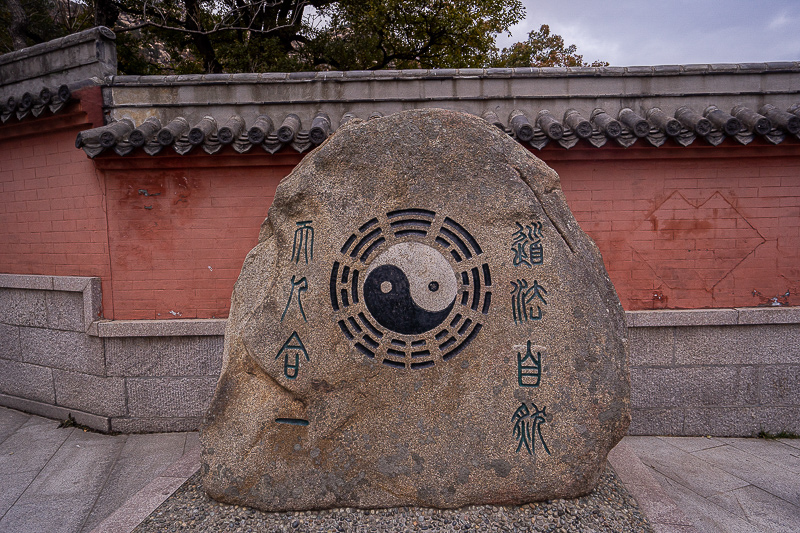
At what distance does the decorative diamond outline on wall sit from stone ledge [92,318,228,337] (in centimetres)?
422

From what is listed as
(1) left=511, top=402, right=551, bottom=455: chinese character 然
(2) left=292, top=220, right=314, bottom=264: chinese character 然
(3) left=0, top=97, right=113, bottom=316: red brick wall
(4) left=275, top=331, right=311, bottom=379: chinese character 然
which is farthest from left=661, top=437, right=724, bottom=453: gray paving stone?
(3) left=0, top=97, right=113, bottom=316: red brick wall

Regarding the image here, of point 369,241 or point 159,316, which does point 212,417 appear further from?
point 159,316

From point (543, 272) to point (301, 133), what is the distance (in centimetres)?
274

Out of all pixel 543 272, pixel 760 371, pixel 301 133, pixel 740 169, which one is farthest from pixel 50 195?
pixel 760 371

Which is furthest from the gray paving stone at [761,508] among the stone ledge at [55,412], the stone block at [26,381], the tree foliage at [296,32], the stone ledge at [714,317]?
the tree foliage at [296,32]

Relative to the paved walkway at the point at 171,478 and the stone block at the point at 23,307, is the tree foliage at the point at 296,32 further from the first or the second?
the paved walkway at the point at 171,478

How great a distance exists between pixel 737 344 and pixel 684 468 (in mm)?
1415

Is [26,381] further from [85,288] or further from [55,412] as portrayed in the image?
[85,288]

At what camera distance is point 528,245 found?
123 inches

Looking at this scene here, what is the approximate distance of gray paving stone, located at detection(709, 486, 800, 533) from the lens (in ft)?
11.9

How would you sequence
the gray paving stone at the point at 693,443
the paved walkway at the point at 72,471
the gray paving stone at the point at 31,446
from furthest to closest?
the gray paving stone at the point at 693,443 → the gray paving stone at the point at 31,446 → the paved walkway at the point at 72,471

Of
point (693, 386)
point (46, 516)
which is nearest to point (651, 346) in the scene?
point (693, 386)

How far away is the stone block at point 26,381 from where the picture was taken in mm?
5570

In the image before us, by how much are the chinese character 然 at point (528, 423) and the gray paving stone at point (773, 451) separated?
3.06 meters
